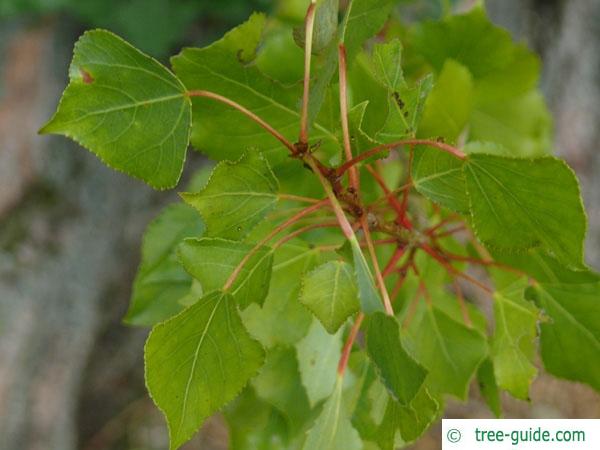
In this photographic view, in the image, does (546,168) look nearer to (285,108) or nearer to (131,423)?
(285,108)

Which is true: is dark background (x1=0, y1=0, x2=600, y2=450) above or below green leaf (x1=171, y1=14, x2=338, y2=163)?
below

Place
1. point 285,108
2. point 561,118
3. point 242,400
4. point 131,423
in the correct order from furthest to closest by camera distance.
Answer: point 131,423, point 561,118, point 242,400, point 285,108

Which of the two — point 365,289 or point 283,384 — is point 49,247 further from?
point 365,289

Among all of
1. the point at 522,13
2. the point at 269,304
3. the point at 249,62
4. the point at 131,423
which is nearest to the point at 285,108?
the point at 249,62

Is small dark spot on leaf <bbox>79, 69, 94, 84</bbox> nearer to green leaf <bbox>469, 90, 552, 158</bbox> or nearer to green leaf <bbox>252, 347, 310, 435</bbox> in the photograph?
green leaf <bbox>252, 347, 310, 435</bbox>

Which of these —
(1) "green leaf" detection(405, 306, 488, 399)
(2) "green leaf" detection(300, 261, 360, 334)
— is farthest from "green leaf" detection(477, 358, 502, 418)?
(2) "green leaf" detection(300, 261, 360, 334)

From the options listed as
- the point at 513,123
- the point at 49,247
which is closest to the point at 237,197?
the point at 513,123

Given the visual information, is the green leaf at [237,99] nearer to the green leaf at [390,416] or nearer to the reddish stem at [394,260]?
the reddish stem at [394,260]
